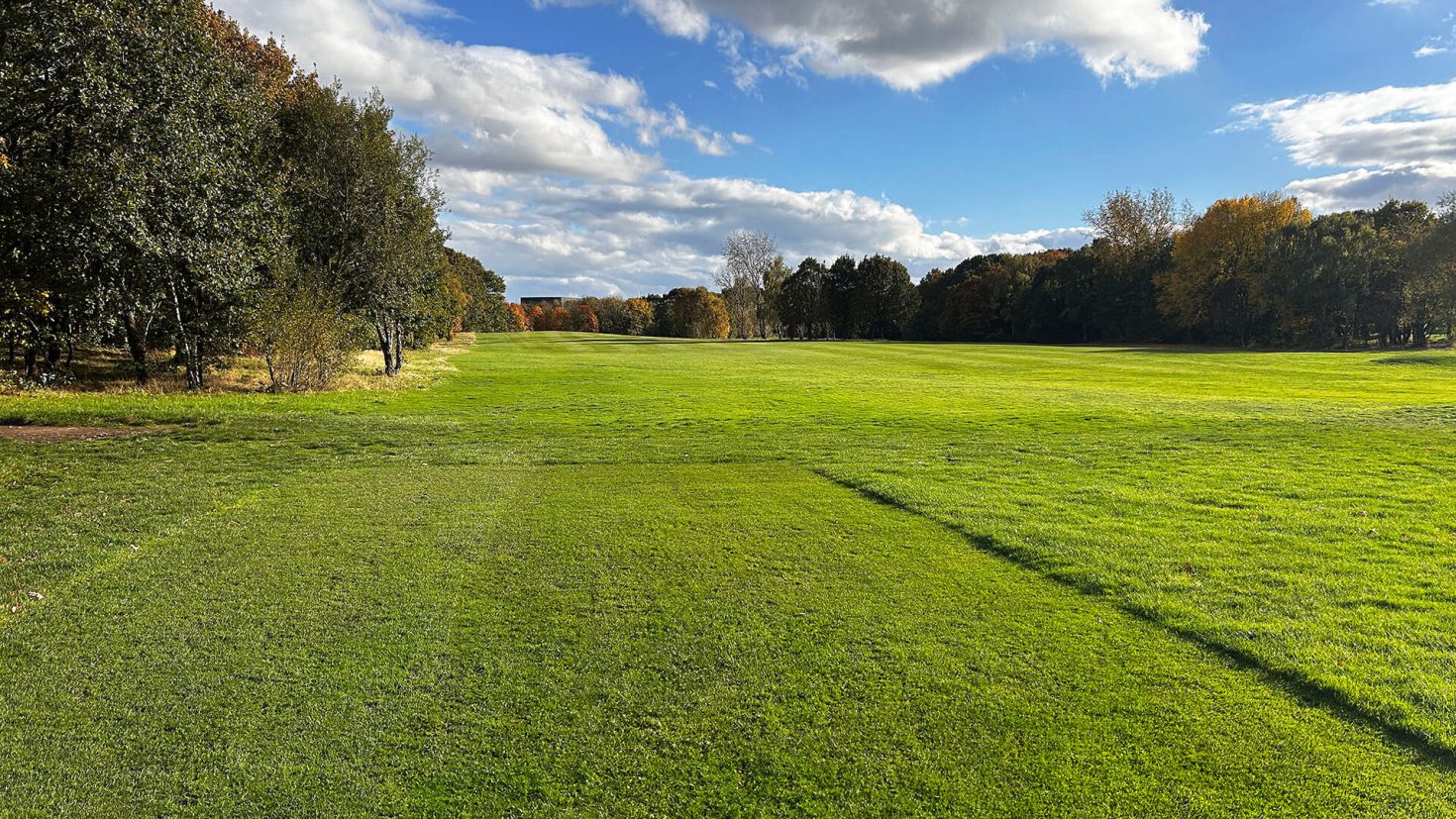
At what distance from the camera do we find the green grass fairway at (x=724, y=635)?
3912 millimetres

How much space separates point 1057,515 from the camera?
944cm

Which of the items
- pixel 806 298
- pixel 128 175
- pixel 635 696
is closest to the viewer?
pixel 635 696

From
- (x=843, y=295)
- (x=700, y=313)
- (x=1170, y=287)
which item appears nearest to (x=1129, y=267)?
(x=1170, y=287)

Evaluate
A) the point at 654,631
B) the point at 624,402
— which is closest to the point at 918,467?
the point at 654,631

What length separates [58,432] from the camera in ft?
47.3

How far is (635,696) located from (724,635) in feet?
3.70

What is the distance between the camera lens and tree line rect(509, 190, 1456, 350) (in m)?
59.9

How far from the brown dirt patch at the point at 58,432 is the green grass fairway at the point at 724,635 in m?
0.78

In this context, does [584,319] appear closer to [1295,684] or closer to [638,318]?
[638,318]

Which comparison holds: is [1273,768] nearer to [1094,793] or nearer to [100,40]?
[1094,793]

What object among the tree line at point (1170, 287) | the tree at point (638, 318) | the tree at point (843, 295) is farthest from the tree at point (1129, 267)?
the tree at point (638, 318)

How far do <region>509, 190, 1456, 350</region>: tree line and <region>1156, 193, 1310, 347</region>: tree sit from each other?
0.11 m

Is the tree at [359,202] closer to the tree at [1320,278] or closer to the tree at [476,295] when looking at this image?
the tree at [476,295]

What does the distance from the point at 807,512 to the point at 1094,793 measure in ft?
19.8
